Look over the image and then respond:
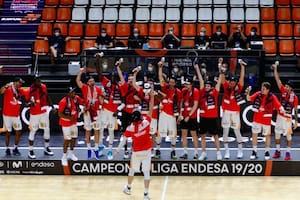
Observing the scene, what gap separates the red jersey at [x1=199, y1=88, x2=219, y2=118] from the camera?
51.1 ft

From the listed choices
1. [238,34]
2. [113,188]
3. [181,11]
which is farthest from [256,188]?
[181,11]

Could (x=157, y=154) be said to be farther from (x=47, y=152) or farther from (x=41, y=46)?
(x=41, y=46)

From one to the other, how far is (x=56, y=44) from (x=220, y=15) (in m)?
5.68

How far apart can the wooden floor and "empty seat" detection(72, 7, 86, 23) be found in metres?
8.94

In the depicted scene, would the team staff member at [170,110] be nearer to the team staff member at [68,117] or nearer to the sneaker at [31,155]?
the team staff member at [68,117]

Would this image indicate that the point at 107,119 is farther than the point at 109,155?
Yes

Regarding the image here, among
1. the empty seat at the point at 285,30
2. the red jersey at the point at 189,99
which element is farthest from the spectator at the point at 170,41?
the red jersey at the point at 189,99

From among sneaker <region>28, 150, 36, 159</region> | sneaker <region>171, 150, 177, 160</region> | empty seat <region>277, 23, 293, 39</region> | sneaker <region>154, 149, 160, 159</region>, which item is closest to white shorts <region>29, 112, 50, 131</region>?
sneaker <region>28, 150, 36, 159</region>

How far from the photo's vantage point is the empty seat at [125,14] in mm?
23048

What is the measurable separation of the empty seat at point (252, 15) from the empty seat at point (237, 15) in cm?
17

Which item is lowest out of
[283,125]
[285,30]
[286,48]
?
[283,125]

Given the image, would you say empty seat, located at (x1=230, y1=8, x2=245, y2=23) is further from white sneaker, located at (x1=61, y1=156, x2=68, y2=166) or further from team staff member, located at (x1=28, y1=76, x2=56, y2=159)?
white sneaker, located at (x1=61, y1=156, x2=68, y2=166)

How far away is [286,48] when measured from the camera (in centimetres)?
2189

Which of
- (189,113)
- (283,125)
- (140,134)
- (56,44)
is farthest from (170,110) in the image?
(56,44)
